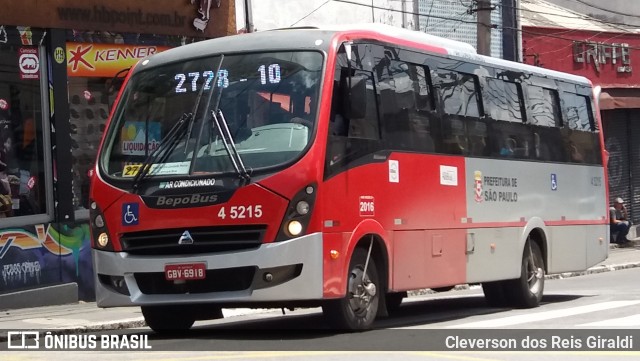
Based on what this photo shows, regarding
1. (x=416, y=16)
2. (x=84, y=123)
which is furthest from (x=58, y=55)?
(x=416, y=16)

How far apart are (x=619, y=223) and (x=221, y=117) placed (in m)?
22.5

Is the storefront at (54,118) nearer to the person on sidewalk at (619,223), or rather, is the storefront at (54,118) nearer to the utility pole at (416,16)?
the utility pole at (416,16)

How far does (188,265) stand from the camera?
1129 centimetres

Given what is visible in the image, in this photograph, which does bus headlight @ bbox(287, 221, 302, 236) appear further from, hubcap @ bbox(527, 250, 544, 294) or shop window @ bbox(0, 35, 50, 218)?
shop window @ bbox(0, 35, 50, 218)

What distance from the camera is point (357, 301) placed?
11859 millimetres

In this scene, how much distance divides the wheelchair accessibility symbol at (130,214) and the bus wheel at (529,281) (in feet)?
20.5

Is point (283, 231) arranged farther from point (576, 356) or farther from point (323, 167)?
point (576, 356)

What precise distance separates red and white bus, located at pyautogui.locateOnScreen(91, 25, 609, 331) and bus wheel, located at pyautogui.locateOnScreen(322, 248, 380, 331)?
2cm

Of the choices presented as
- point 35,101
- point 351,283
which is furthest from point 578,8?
point 351,283

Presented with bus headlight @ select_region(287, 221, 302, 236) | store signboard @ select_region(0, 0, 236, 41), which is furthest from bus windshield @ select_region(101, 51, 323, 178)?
store signboard @ select_region(0, 0, 236, 41)

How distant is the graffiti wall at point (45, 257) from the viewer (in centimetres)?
1736

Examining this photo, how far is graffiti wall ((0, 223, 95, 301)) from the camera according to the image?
17.4 m

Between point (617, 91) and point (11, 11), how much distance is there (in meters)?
21.6

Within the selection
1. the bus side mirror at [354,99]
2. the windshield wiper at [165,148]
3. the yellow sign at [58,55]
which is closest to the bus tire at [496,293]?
the bus side mirror at [354,99]
